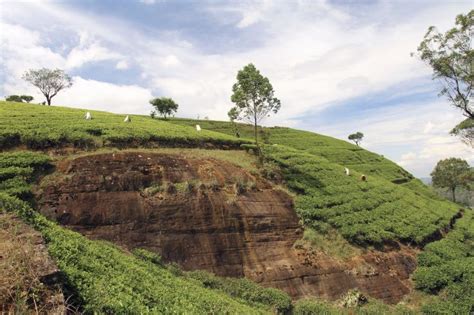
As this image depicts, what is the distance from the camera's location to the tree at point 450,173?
64.3m

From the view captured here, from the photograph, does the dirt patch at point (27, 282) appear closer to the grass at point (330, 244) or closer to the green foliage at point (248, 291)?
the green foliage at point (248, 291)

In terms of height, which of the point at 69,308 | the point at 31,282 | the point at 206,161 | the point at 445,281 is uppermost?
the point at 206,161

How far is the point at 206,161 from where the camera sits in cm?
2502

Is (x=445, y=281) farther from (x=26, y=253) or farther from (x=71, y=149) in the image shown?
(x=71, y=149)

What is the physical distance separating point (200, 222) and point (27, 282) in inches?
535

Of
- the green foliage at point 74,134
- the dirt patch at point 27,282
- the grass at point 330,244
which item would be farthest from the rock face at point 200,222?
the dirt patch at point 27,282

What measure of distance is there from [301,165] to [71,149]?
2026 centimetres

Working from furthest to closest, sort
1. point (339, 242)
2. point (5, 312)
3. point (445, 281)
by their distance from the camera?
point (339, 242), point (445, 281), point (5, 312)

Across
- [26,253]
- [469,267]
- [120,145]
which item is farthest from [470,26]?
[26,253]

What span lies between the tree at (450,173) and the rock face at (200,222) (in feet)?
164

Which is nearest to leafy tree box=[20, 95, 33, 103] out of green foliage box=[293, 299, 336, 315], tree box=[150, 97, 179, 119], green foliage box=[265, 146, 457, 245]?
tree box=[150, 97, 179, 119]

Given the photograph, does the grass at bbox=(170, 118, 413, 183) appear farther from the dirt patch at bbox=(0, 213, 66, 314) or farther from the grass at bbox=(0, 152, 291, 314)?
the dirt patch at bbox=(0, 213, 66, 314)

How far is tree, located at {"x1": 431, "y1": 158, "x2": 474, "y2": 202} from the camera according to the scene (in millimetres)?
64269

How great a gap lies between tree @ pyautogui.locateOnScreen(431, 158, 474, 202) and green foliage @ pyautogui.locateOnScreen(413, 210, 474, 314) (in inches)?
1703
